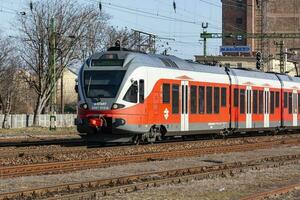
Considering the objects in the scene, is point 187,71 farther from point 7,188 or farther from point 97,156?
A: point 7,188

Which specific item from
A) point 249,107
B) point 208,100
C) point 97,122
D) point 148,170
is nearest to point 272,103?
point 249,107

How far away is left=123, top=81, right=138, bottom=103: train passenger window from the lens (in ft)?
75.4

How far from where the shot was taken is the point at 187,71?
2691 cm

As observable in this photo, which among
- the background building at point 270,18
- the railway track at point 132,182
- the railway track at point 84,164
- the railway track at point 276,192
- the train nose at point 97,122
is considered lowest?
the railway track at point 276,192

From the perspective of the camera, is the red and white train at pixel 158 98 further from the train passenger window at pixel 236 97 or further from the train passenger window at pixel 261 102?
the train passenger window at pixel 261 102

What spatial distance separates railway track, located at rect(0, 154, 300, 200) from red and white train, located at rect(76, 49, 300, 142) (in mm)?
5654

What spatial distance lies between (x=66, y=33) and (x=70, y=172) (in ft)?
161

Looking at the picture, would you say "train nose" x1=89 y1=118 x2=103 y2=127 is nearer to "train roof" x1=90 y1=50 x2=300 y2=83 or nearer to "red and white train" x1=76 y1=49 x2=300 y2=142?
"red and white train" x1=76 y1=49 x2=300 y2=142

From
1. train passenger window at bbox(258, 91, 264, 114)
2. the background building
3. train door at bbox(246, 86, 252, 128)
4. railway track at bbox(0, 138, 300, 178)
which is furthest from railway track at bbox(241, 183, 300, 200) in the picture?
the background building

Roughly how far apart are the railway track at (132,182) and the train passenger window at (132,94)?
5556mm

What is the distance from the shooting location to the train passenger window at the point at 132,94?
75.4ft

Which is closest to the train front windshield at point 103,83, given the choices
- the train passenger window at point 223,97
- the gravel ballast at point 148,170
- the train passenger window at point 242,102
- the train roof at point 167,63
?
the train roof at point 167,63

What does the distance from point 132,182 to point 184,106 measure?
Result: 12407 millimetres

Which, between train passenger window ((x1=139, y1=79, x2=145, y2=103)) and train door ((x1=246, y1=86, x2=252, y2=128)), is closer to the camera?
train passenger window ((x1=139, y1=79, x2=145, y2=103))
